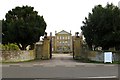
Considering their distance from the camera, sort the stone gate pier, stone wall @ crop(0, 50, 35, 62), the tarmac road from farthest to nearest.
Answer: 1. the stone gate pier
2. stone wall @ crop(0, 50, 35, 62)
3. the tarmac road

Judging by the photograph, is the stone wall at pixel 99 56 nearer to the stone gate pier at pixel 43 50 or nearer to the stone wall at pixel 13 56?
the stone gate pier at pixel 43 50

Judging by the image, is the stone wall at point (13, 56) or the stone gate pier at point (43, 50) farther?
the stone gate pier at point (43, 50)

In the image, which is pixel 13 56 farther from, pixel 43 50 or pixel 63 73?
pixel 63 73

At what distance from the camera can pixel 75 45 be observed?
5350 centimetres

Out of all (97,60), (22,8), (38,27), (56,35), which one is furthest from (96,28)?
(56,35)

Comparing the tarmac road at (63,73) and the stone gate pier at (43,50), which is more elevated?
the stone gate pier at (43,50)

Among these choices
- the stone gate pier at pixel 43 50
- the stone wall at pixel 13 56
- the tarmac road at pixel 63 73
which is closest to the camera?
the tarmac road at pixel 63 73

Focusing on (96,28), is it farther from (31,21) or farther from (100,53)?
(31,21)

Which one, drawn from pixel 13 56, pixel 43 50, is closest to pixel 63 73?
pixel 13 56

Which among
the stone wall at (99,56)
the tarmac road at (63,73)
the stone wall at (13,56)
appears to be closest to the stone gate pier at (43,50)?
the stone wall at (13,56)

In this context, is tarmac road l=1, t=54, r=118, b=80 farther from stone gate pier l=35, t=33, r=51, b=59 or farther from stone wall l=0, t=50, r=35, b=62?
stone gate pier l=35, t=33, r=51, b=59

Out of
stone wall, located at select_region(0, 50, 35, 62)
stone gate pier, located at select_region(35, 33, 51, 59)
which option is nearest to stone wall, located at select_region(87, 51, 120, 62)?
stone gate pier, located at select_region(35, 33, 51, 59)

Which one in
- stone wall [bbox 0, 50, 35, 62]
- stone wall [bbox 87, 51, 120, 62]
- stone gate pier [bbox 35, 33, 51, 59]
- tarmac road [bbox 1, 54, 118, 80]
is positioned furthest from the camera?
stone gate pier [bbox 35, 33, 51, 59]

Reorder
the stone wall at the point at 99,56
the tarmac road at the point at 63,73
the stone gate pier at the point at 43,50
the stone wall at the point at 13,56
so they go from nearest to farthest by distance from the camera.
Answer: the tarmac road at the point at 63,73, the stone wall at the point at 99,56, the stone wall at the point at 13,56, the stone gate pier at the point at 43,50
